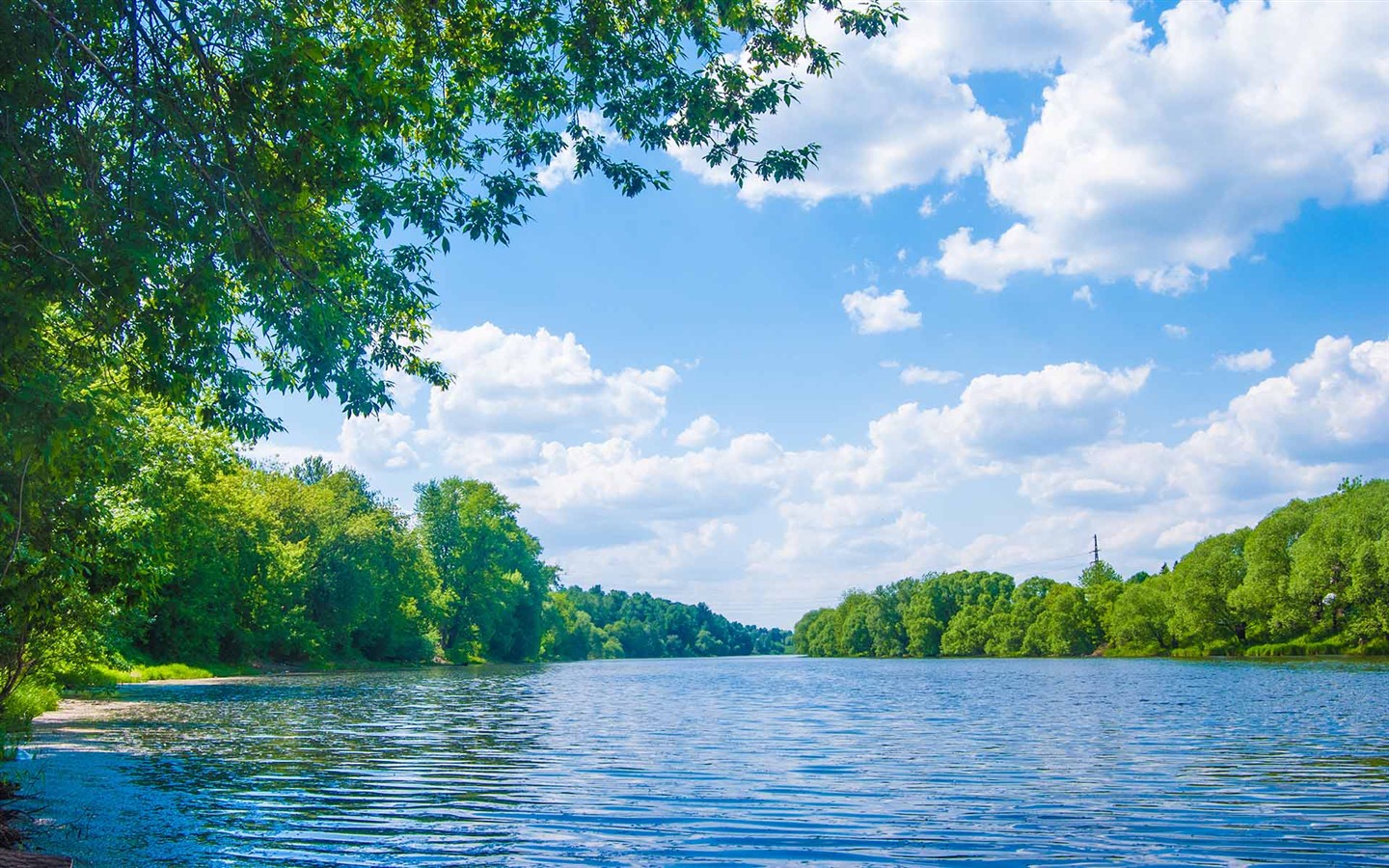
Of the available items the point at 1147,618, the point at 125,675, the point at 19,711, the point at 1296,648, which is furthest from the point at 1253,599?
the point at 19,711

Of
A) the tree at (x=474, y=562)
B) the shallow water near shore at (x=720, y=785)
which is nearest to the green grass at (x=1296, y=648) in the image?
the shallow water near shore at (x=720, y=785)

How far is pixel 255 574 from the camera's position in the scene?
A: 6850 cm

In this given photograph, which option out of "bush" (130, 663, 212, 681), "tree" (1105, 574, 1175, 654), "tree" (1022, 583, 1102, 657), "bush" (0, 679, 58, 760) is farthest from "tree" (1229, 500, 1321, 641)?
"bush" (0, 679, 58, 760)

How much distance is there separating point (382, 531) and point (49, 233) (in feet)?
273

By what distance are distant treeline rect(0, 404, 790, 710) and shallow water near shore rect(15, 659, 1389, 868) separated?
3388mm

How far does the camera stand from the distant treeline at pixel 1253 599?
269ft

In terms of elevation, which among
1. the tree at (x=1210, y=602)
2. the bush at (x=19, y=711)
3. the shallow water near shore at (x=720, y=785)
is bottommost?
the shallow water near shore at (x=720, y=785)

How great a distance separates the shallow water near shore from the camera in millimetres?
12438

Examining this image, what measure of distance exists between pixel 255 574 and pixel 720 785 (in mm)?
59425

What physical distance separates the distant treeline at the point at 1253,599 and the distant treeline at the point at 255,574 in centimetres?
7037

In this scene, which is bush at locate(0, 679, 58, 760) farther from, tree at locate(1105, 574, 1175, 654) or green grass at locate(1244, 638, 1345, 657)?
tree at locate(1105, 574, 1175, 654)

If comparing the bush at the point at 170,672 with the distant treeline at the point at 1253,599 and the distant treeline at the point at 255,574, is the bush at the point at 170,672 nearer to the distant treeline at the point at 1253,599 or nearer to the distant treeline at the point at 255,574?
the distant treeline at the point at 255,574

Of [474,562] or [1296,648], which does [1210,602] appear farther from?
[474,562]

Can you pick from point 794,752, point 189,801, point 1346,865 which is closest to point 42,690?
point 189,801
